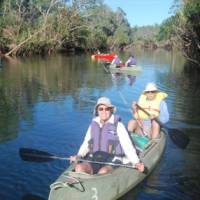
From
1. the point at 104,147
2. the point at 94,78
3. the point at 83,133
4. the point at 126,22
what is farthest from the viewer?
the point at 126,22

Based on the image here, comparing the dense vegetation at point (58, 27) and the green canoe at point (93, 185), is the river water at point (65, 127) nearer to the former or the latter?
the green canoe at point (93, 185)

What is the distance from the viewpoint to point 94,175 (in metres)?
7.58

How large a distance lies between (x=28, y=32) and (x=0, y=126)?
139 ft

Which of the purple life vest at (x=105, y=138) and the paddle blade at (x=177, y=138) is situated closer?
the purple life vest at (x=105, y=138)

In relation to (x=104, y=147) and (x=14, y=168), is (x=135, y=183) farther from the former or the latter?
(x=14, y=168)

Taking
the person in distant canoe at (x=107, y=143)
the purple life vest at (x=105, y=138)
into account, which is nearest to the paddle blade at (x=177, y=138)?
the person in distant canoe at (x=107, y=143)

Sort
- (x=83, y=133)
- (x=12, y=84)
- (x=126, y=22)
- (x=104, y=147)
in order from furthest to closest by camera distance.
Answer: (x=126, y=22) → (x=12, y=84) → (x=83, y=133) → (x=104, y=147)

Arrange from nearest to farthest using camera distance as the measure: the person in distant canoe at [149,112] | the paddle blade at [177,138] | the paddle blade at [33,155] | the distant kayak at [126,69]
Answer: the paddle blade at [33,155] < the paddle blade at [177,138] < the person in distant canoe at [149,112] < the distant kayak at [126,69]

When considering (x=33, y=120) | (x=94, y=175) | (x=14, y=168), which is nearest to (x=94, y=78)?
(x=33, y=120)

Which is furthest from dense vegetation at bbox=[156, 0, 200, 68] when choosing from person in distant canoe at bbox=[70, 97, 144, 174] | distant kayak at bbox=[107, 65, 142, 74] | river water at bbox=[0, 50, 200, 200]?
person in distant canoe at bbox=[70, 97, 144, 174]

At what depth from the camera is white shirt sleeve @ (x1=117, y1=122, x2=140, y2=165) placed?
8047mm

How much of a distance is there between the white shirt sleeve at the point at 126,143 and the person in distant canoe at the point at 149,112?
3.02m

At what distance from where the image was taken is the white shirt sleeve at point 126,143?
26.4 ft

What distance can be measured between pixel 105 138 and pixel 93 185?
104cm
